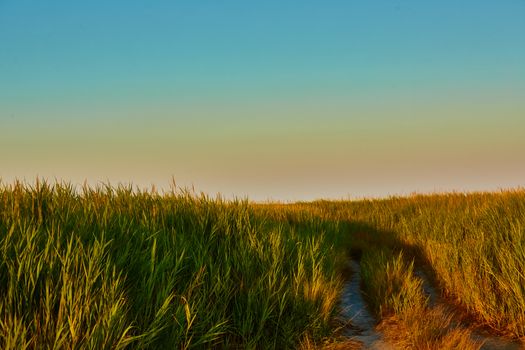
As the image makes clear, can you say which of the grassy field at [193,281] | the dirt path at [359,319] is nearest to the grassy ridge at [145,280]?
the grassy field at [193,281]

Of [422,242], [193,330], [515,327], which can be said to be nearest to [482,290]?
[515,327]

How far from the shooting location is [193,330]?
3.13m

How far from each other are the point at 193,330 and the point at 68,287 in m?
0.97

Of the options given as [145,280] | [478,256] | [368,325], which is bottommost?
[368,325]

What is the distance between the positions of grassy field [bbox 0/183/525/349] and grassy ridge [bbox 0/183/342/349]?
1cm

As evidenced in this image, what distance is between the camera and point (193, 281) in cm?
358

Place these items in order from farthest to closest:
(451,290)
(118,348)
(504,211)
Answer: (504,211) < (451,290) < (118,348)

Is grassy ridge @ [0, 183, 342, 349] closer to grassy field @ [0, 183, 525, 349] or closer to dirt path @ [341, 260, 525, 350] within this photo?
grassy field @ [0, 183, 525, 349]

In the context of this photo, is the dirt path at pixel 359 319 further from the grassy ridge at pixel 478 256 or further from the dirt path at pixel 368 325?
the grassy ridge at pixel 478 256

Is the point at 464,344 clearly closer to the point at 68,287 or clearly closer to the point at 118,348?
the point at 118,348

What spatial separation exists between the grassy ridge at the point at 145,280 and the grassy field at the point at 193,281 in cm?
1

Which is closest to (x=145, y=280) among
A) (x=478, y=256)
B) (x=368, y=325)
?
A: (x=368, y=325)

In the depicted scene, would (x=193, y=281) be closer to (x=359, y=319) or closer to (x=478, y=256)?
(x=359, y=319)

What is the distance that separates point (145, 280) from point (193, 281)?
497mm
